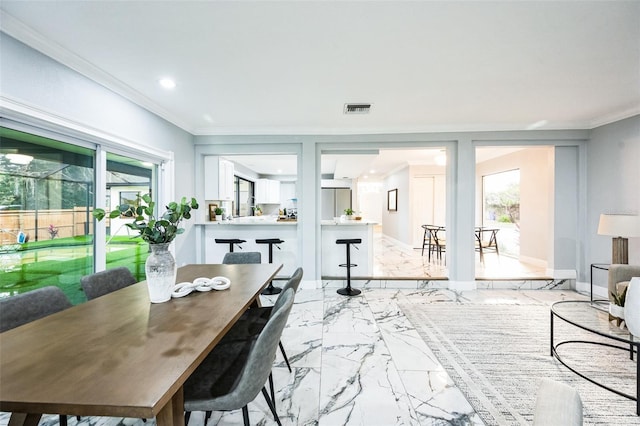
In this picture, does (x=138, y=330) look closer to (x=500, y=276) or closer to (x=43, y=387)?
(x=43, y=387)

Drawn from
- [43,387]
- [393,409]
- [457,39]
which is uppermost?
[457,39]

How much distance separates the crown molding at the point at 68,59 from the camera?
186cm

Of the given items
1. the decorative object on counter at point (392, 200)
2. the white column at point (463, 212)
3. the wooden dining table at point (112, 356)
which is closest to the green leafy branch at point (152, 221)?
the wooden dining table at point (112, 356)

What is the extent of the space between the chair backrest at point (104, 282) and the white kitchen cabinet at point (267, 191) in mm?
6365

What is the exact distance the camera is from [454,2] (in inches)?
68.1

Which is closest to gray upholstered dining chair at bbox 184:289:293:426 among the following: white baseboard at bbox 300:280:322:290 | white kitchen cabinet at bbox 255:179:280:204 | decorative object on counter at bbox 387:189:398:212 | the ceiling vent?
the ceiling vent

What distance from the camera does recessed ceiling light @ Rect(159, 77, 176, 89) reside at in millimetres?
2717

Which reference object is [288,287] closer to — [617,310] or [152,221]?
[152,221]

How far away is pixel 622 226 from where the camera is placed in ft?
10.6

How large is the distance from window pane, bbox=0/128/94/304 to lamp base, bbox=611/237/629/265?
5.96m

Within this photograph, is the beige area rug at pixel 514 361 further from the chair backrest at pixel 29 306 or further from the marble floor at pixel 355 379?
the chair backrest at pixel 29 306

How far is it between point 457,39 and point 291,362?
116 inches

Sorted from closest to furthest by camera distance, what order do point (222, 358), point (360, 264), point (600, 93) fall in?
point (222, 358)
point (600, 93)
point (360, 264)

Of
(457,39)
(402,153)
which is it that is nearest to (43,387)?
(457,39)
